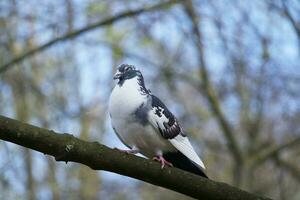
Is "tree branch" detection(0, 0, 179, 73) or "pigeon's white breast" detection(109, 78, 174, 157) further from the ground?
"tree branch" detection(0, 0, 179, 73)

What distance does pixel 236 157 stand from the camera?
10.3 m

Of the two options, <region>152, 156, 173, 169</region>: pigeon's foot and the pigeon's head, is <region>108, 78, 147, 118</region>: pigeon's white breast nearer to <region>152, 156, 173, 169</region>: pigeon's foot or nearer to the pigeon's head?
the pigeon's head

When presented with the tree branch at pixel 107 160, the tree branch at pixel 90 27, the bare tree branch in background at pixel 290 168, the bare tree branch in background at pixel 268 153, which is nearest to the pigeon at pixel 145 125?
the tree branch at pixel 107 160

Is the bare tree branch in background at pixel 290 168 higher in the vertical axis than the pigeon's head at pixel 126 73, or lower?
higher

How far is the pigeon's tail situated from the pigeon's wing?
60mm

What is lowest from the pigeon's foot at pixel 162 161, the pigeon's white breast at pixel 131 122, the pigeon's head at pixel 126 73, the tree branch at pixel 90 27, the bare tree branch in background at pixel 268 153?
the pigeon's foot at pixel 162 161

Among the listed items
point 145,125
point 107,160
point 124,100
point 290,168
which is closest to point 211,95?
point 290,168

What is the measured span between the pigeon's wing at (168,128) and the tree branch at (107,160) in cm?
37

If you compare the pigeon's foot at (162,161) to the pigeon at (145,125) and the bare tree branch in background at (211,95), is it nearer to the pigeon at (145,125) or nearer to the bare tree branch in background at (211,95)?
the pigeon at (145,125)

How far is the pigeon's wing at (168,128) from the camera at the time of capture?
13.0 feet

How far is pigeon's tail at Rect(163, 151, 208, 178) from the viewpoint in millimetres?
3999

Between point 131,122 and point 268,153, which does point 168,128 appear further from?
point 268,153

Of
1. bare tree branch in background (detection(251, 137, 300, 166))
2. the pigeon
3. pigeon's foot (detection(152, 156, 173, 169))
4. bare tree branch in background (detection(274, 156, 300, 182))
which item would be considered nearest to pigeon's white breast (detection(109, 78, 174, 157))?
the pigeon

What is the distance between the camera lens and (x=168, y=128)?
13.2ft
